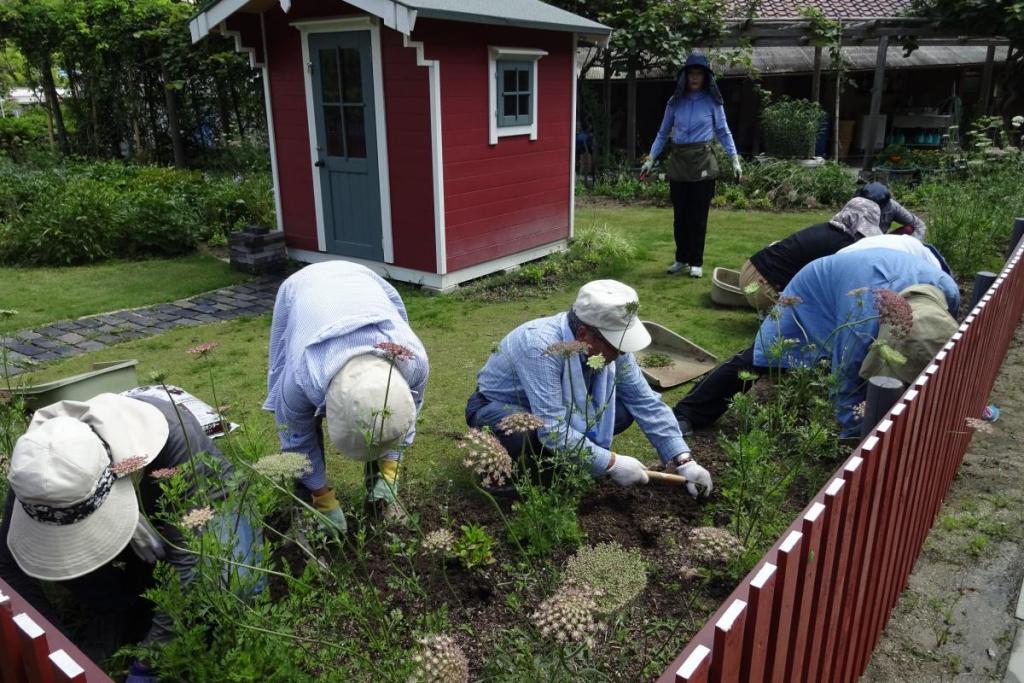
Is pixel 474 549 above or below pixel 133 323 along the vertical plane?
above

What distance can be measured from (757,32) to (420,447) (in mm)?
12123

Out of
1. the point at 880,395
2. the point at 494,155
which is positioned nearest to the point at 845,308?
the point at 880,395

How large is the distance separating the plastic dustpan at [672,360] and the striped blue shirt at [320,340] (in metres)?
2.39

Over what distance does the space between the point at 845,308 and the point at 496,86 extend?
507 centimetres

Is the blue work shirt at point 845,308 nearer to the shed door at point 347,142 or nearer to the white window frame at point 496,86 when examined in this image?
the white window frame at point 496,86

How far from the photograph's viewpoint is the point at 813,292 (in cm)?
416

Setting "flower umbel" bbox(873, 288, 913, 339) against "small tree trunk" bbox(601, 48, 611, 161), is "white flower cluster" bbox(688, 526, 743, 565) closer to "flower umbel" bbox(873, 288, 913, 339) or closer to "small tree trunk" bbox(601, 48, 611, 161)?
"flower umbel" bbox(873, 288, 913, 339)

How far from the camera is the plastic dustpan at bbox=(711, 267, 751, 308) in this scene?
6926 millimetres

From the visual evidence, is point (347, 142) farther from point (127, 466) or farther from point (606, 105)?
point (606, 105)

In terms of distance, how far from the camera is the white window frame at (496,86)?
780 cm

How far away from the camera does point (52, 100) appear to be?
15422 mm

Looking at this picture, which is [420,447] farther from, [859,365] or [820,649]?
[820,649]

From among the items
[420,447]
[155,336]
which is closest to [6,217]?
[155,336]

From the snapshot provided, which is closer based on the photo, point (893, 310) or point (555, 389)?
point (893, 310)
